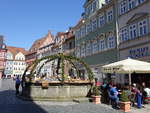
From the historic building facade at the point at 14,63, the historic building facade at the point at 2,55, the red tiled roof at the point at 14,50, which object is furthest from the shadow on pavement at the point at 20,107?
the red tiled roof at the point at 14,50

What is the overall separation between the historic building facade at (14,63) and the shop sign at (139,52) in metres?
73.0

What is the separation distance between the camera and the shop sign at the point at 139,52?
18.6m

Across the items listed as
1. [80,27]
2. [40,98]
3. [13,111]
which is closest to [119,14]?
[80,27]

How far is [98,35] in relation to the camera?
27.4 m

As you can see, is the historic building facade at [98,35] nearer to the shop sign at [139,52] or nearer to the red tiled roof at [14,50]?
the shop sign at [139,52]

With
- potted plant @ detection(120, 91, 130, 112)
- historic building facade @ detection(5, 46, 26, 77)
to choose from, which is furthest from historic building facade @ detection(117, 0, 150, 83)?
historic building facade @ detection(5, 46, 26, 77)

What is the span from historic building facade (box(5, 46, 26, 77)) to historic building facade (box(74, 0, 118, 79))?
60685mm

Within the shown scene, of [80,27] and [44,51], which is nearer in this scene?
[80,27]

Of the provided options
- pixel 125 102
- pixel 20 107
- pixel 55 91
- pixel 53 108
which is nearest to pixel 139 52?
pixel 55 91

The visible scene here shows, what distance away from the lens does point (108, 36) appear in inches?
987

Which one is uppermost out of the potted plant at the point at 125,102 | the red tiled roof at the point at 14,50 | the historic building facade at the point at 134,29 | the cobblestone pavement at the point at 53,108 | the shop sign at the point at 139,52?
the red tiled roof at the point at 14,50

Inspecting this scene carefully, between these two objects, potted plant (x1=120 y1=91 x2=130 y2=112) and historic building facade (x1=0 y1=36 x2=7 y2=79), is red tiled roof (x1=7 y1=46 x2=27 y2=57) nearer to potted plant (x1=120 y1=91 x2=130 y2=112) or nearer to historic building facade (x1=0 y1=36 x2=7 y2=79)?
historic building facade (x1=0 y1=36 x2=7 y2=79)

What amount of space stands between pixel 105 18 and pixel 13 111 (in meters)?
19.5

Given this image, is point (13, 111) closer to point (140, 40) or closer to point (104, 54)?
point (140, 40)
